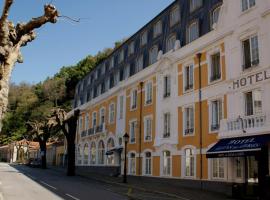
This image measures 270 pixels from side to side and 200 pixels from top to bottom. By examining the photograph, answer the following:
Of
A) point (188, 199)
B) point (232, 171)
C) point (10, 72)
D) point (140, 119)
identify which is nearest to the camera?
point (10, 72)

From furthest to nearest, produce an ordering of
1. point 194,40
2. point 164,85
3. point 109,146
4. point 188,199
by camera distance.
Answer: point 109,146
point 164,85
point 194,40
point 188,199

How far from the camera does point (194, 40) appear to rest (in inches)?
1044

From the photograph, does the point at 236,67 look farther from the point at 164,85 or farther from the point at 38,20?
the point at 38,20

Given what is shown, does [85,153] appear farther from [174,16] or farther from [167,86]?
[174,16]

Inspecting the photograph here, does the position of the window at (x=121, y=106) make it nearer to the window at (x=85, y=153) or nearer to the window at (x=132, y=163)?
the window at (x=132, y=163)

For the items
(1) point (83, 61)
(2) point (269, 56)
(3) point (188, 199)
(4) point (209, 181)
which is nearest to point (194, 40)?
(2) point (269, 56)

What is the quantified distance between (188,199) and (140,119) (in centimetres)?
1597

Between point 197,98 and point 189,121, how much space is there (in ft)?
6.30

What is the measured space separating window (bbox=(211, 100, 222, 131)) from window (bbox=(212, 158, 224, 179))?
2051mm

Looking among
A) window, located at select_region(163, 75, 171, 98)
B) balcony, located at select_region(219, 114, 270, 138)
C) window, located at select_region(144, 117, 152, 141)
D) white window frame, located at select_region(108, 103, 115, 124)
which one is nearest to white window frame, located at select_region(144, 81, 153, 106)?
window, located at select_region(144, 117, 152, 141)

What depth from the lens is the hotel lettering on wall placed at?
1962cm

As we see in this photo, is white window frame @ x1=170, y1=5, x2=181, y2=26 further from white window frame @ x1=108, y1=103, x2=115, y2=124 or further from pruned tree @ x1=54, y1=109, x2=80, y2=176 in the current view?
pruned tree @ x1=54, y1=109, x2=80, y2=176

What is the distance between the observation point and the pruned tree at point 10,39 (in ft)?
29.1

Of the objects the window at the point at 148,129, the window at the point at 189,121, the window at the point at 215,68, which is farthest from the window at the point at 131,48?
the window at the point at 215,68
